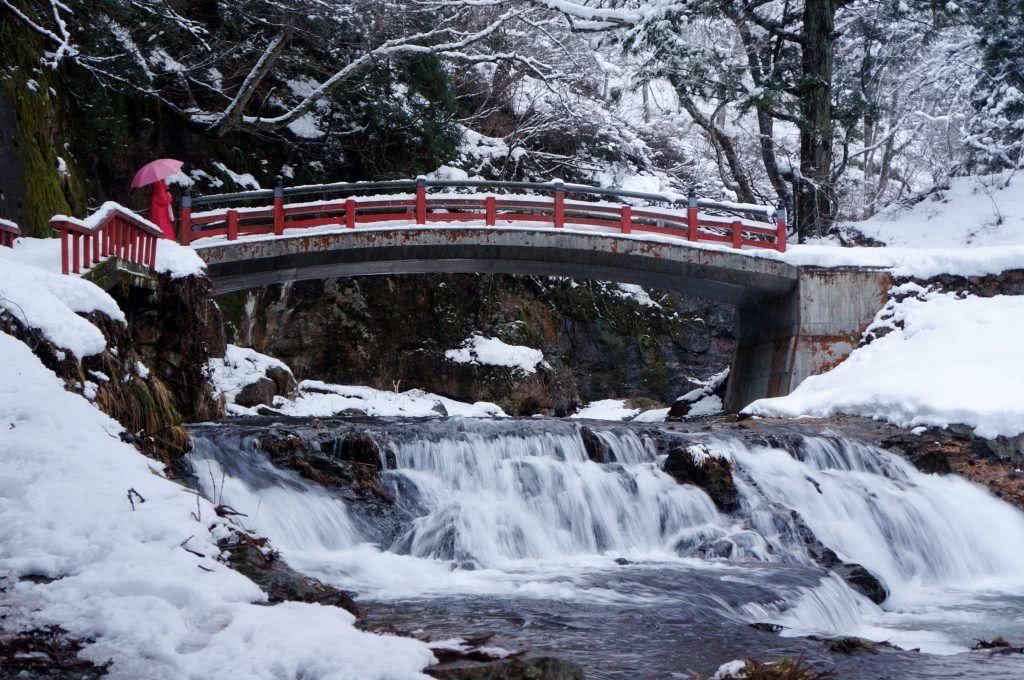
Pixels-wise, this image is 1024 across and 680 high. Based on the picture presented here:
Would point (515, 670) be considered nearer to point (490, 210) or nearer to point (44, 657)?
point (44, 657)

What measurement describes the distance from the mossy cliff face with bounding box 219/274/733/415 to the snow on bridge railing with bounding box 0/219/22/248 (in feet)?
24.9

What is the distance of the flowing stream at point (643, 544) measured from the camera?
17.9 feet

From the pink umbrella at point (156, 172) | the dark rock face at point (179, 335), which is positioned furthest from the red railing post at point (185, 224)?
the dark rock face at point (179, 335)

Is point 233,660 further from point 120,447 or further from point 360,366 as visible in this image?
point 360,366

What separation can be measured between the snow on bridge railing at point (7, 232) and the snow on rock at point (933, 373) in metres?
10.1

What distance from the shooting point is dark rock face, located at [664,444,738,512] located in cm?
928

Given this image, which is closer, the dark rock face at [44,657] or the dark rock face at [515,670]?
the dark rock face at [44,657]

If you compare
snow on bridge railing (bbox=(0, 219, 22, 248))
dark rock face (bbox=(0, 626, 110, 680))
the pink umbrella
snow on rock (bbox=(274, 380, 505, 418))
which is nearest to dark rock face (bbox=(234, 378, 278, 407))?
snow on rock (bbox=(274, 380, 505, 418))

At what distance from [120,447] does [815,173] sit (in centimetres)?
1712

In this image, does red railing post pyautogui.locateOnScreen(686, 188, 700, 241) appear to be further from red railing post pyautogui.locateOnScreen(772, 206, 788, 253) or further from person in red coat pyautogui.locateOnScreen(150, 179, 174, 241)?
person in red coat pyautogui.locateOnScreen(150, 179, 174, 241)

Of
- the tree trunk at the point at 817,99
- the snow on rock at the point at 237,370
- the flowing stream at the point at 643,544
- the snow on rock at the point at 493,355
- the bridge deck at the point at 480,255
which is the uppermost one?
the tree trunk at the point at 817,99

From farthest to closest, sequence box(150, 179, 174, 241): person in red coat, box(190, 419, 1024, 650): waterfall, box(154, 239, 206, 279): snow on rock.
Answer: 1. box(150, 179, 174, 241): person in red coat
2. box(154, 239, 206, 279): snow on rock
3. box(190, 419, 1024, 650): waterfall

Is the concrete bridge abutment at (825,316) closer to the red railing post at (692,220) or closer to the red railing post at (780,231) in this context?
the red railing post at (780,231)

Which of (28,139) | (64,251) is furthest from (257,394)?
(64,251)
